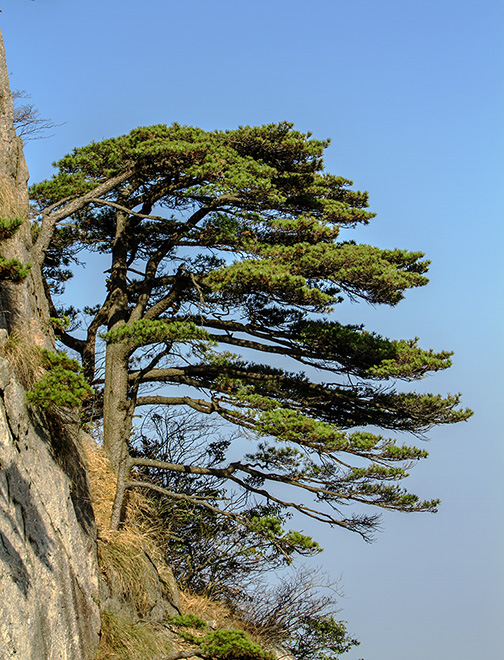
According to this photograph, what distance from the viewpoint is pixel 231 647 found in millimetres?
8391

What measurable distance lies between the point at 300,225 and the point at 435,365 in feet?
10.4

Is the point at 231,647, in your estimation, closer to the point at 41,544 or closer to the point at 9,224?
the point at 41,544

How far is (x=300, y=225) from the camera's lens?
12.1 meters

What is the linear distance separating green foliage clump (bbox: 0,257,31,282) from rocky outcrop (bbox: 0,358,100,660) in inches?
37.1

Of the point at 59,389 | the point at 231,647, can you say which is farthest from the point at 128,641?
the point at 59,389

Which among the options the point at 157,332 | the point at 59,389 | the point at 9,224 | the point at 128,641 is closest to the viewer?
the point at 9,224

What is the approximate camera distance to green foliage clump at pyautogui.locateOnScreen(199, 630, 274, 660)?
8391 millimetres

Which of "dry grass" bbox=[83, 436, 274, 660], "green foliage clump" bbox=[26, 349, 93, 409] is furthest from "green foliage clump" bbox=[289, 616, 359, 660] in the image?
"green foliage clump" bbox=[26, 349, 93, 409]

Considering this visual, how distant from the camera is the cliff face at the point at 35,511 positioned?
297 inches

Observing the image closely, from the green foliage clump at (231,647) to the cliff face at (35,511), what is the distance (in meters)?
1.52

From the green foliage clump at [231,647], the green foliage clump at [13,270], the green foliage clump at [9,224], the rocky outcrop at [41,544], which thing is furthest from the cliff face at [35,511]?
the green foliage clump at [231,647]

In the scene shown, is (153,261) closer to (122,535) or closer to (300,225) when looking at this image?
(300,225)

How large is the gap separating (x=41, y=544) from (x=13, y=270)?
3.05 metres

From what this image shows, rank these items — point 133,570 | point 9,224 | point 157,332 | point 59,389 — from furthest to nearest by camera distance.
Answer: point 157,332 → point 133,570 → point 59,389 → point 9,224
